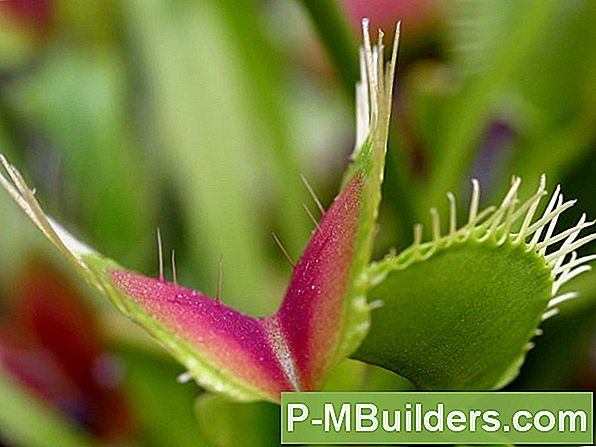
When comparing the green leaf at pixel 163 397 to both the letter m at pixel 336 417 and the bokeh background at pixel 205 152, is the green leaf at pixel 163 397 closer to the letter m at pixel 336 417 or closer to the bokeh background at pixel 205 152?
the bokeh background at pixel 205 152

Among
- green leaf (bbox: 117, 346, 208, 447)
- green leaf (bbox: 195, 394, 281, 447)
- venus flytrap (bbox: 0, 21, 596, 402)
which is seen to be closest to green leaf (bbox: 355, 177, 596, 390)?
venus flytrap (bbox: 0, 21, 596, 402)

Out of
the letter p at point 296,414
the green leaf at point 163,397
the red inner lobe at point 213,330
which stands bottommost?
the letter p at point 296,414

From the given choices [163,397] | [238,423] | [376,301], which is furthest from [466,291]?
[163,397]

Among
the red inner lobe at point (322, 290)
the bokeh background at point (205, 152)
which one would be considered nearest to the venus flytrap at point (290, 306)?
the red inner lobe at point (322, 290)

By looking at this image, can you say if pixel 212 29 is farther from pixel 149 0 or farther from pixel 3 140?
pixel 3 140

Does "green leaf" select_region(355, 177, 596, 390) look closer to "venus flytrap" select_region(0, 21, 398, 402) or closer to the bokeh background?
"venus flytrap" select_region(0, 21, 398, 402)

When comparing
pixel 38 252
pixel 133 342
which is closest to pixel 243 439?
pixel 133 342
